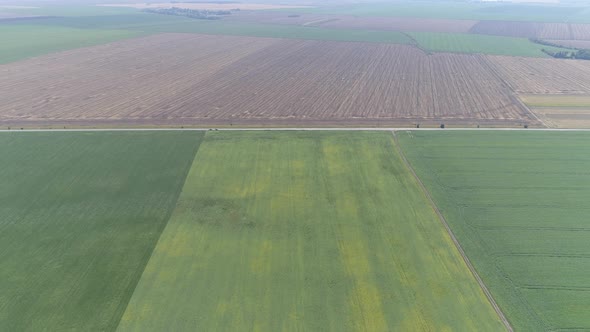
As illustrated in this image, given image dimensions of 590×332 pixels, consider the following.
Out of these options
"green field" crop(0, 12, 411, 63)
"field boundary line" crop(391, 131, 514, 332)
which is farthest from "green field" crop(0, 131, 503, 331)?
"green field" crop(0, 12, 411, 63)

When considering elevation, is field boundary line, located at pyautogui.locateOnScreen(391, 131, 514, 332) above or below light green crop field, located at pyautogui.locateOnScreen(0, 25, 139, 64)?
below

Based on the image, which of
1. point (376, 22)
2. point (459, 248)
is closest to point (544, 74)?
point (459, 248)

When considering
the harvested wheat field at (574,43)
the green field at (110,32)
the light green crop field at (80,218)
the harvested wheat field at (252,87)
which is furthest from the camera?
the harvested wheat field at (574,43)

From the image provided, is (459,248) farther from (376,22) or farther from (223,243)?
(376,22)

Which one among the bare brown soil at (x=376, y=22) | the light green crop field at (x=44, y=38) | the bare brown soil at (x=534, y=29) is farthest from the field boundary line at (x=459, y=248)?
the bare brown soil at (x=534, y=29)

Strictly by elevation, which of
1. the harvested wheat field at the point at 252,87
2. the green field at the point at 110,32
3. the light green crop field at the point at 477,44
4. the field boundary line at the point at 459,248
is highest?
the green field at the point at 110,32

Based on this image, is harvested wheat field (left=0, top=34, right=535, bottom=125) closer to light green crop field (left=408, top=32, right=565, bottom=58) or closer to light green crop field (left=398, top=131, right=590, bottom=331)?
light green crop field (left=398, top=131, right=590, bottom=331)

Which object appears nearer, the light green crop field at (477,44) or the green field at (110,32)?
the light green crop field at (477,44)

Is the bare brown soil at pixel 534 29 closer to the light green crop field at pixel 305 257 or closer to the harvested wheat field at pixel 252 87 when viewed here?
the harvested wheat field at pixel 252 87
